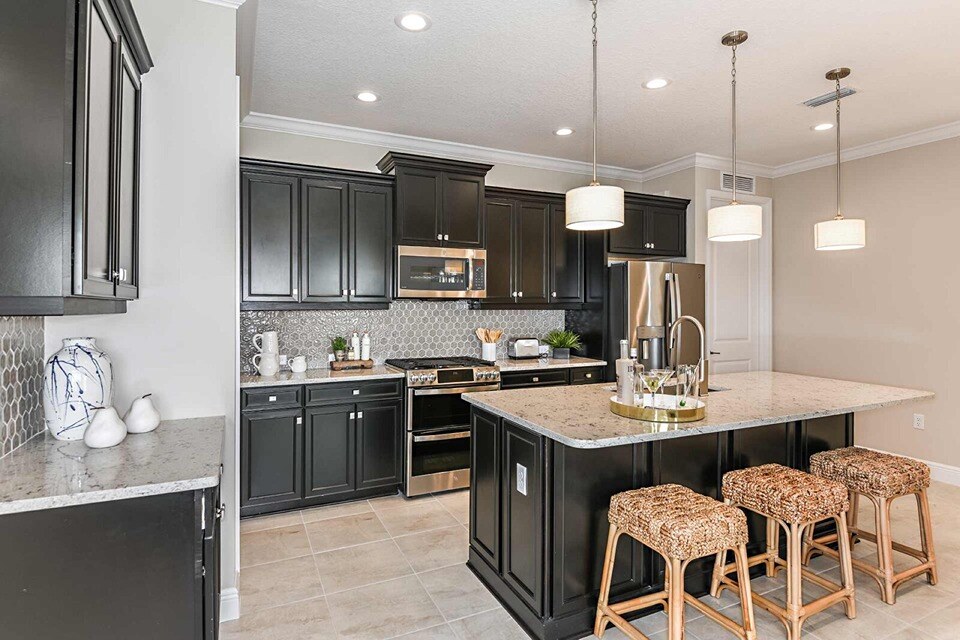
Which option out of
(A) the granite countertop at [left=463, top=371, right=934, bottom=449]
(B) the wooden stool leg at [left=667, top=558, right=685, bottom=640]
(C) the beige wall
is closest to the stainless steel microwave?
(A) the granite countertop at [left=463, top=371, right=934, bottom=449]

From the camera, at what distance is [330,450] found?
3.83 m

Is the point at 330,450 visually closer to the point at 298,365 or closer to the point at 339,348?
the point at 298,365

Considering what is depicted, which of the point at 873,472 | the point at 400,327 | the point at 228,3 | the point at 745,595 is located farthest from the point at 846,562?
the point at 228,3

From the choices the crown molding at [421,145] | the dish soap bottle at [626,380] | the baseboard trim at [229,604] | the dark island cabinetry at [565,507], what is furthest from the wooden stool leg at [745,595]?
the crown molding at [421,145]

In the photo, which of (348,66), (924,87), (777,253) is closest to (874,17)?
(924,87)

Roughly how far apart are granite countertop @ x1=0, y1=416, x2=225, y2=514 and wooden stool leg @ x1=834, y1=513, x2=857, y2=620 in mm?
2561

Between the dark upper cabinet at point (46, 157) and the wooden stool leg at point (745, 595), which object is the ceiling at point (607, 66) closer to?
the dark upper cabinet at point (46, 157)

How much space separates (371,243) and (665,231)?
9.65 ft

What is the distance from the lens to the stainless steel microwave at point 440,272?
4.26 meters

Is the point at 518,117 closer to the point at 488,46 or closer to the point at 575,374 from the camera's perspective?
the point at 488,46

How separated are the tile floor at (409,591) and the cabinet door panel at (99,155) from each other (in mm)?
1652

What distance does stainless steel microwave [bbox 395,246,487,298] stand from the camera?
14.0 feet

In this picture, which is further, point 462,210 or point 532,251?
point 532,251

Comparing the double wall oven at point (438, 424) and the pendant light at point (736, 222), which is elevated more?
the pendant light at point (736, 222)
